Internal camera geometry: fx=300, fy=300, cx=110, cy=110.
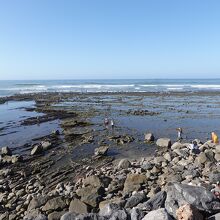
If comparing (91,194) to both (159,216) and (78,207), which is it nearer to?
(78,207)

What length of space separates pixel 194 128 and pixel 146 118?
23.6ft

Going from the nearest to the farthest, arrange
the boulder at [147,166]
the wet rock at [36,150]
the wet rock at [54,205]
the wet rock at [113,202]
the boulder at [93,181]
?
the wet rock at [113,202]
the wet rock at [54,205]
the boulder at [93,181]
the boulder at [147,166]
the wet rock at [36,150]

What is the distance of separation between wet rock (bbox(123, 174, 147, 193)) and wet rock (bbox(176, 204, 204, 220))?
4.22 metres

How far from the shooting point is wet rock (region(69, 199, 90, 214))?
1201cm

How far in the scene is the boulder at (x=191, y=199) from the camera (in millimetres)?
10227

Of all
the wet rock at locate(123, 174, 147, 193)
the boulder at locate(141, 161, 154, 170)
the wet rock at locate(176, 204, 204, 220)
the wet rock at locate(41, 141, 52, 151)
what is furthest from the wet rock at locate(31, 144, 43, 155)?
the wet rock at locate(176, 204, 204, 220)

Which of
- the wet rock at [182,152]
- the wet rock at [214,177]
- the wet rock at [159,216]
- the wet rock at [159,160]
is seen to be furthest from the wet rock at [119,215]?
the wet rock at [182,152]

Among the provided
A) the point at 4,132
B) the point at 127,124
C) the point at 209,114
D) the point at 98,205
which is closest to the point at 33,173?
the point at 98,205

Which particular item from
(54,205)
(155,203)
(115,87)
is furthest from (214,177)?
(115,87)

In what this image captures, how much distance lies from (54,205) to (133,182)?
3.93 m

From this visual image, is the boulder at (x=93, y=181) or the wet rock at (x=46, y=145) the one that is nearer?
the boulder at (x=93, y=181)

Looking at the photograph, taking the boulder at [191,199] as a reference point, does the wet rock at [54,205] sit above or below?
below

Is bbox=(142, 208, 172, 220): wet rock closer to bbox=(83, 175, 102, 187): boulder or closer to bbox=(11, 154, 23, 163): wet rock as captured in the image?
bbox=(83, 175, 102, 187): boulder

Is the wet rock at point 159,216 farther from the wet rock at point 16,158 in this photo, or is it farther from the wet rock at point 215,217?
the wet rock at point 16,158
